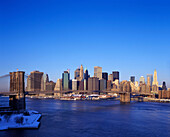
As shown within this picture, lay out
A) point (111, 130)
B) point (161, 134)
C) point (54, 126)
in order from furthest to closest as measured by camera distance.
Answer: point (54, 126), point (111, 130), point (161, 134)

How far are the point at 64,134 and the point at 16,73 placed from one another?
33.2 m

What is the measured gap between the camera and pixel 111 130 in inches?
1253

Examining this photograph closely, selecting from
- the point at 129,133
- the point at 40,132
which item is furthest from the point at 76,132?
the point at 129,133

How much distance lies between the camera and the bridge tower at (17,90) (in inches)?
2065

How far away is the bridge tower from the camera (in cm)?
5244

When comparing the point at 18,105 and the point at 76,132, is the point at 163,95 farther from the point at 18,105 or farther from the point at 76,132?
the point at 76,132

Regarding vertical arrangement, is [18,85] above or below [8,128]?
above

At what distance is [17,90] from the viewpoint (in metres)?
55.8

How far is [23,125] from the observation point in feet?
105

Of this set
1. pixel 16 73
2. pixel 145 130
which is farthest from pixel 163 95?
pixel 145 130

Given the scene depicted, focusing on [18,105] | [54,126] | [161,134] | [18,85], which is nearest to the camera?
[161,134]

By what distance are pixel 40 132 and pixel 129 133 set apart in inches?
430

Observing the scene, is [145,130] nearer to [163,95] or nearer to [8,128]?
[8,128]

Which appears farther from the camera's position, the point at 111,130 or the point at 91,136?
the point at 111,130
